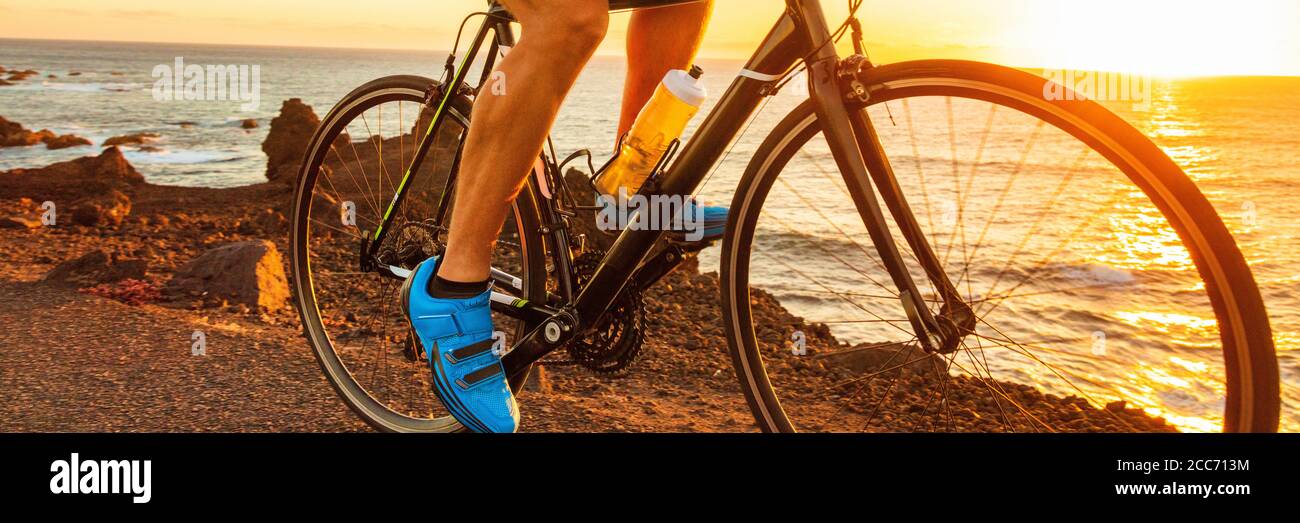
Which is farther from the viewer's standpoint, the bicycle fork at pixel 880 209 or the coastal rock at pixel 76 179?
the coastal rock at pixel 76 179

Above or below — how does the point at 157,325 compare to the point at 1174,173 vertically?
below

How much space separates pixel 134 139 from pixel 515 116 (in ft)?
121

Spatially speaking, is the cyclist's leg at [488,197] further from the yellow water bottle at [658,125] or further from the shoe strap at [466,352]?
the yellow water bottle at [658,125]

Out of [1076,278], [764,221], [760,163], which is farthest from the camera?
[1076,278]

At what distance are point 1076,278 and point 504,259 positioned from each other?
14.0 feet

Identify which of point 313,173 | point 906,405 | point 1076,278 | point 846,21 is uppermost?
point 846,21

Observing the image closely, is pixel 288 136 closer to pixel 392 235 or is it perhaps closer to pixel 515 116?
pixel 392 235

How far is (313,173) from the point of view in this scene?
2.86 metres

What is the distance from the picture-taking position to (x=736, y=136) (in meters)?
1.96

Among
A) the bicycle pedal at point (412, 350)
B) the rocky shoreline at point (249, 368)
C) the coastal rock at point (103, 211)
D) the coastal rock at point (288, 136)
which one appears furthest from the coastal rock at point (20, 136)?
the bicycle pedal at point (412, 350)

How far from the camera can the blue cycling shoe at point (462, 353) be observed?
2090 millimetres

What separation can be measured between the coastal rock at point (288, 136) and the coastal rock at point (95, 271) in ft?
23.4
